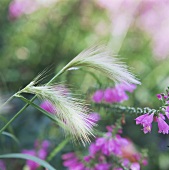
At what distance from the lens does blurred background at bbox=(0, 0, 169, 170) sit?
2.79 m

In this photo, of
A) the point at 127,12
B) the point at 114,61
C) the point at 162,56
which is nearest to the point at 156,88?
the point at 162,56

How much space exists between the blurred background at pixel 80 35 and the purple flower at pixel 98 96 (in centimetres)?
112

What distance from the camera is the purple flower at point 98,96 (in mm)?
1480

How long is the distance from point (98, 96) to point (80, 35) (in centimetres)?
175

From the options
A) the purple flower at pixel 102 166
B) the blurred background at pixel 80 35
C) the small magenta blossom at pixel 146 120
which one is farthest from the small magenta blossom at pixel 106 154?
the blurred background at pixel 80 35

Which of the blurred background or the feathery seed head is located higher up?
the blurred background

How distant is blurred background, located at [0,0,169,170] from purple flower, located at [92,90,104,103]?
1.12 metres

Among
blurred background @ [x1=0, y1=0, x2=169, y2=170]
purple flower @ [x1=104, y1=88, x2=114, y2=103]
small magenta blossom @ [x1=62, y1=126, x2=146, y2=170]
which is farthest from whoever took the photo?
blurred background @ [x1=0, y1=0, x2=169, y2=170]

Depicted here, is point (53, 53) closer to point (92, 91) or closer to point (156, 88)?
point (156, 88)

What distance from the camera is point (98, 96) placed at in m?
1.49

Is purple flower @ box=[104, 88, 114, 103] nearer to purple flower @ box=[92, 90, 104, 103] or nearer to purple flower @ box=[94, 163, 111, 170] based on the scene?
purple flower @ box=[92, 90, 104, 103]

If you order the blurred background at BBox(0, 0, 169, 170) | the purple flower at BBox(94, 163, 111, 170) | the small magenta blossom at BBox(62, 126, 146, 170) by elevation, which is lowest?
the purple flower at BBox(94, 163, 111, 170)

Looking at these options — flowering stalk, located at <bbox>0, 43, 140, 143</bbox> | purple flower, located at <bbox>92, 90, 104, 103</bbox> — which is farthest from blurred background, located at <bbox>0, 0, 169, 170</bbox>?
flowering stalk, located at <bbox>0, 43, 140, 143</bbox>

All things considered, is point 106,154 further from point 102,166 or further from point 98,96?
point 98,96
